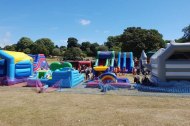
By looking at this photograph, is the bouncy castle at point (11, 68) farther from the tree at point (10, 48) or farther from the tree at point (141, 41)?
the tree at point (10, 48)

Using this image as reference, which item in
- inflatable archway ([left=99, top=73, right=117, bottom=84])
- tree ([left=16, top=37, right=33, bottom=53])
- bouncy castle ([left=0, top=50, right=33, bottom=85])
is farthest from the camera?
tree ([left=16, top=37, right=33, bottom=53])

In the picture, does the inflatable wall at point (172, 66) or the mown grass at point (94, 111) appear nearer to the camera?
the mown grass at point (94, 111)

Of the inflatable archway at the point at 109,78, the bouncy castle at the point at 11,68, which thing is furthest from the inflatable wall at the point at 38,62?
the inflatable archway at the point at 109,78

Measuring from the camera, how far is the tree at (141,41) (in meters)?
52.8

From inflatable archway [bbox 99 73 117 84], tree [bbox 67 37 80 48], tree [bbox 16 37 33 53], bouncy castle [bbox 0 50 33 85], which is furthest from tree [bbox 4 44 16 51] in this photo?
inflatable archway [bbox 99 73 117 84]

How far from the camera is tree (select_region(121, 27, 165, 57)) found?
52781 mm

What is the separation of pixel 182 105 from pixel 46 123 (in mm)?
4808

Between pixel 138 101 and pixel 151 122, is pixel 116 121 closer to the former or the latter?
pixel 151 122

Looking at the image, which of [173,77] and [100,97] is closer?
[100,97]

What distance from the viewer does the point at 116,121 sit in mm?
6672

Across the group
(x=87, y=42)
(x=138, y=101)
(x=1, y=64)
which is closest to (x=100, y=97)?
(x=138, y=101)

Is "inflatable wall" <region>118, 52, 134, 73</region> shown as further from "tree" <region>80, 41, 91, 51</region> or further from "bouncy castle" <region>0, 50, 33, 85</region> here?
"tree" <region>80, 41, 91, 51</region>

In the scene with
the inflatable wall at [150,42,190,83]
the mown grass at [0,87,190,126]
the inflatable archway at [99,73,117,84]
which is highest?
the inflatable wall at [150,42,190,83]

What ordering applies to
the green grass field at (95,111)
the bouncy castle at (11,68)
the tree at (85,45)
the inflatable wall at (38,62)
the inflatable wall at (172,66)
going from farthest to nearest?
the tree at (85,45), the inflatable wall at (38,62), the bouncy castle at (11,68), the inflatable wall at (172,66), the green grass field at (95,111)
